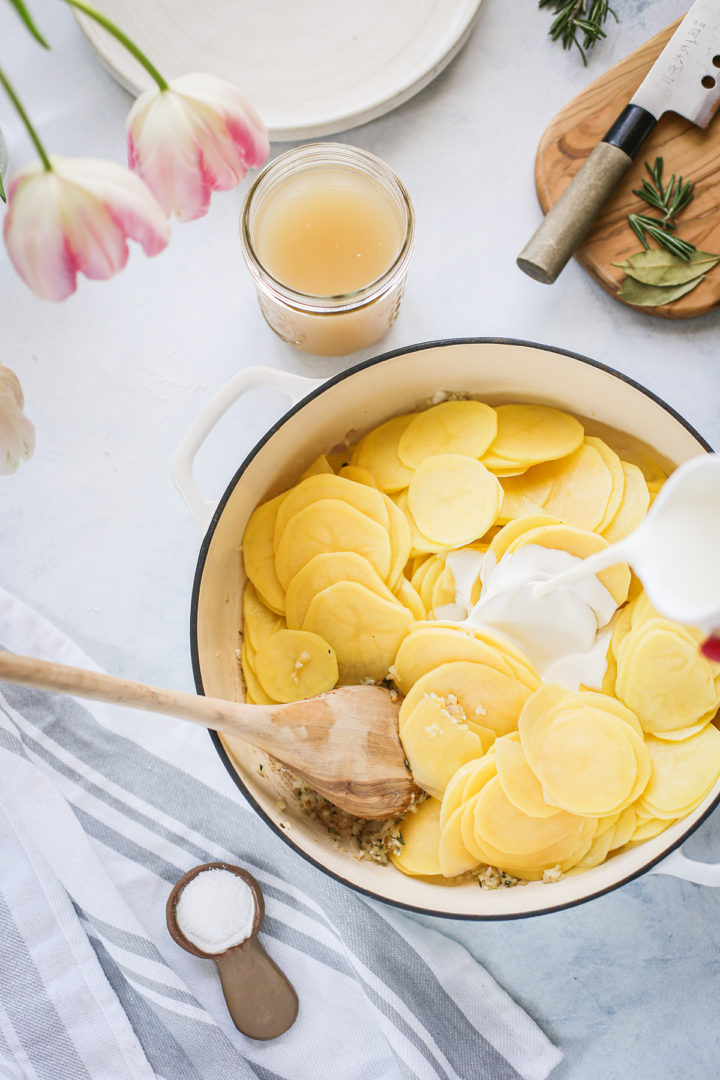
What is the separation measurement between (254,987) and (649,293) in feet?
4.66

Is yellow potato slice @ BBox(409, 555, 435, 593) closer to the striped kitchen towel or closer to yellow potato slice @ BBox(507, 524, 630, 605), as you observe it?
yellow potato slice @ BBox(507, 524, 630, 605)

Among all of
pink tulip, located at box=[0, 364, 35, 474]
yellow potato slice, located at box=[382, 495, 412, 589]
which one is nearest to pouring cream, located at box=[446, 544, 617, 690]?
yellow potato slice, located at box=[382, 495, 412, 589]

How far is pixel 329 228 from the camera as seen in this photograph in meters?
1.46

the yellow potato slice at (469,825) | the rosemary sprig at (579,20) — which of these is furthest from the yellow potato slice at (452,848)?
the rosemary sprig at (579,20)

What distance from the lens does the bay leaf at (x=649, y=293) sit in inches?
59.1

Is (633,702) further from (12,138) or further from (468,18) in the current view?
(12,138)

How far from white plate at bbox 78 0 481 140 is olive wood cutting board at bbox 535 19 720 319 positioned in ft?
0.89

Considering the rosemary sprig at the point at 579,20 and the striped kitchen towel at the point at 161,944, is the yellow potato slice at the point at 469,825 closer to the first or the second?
the striped kitchen towel at the point at 161,944

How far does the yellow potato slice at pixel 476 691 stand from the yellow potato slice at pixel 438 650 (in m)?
0.01

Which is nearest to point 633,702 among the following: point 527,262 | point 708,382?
point 708,382

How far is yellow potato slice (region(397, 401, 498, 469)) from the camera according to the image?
144 centimetres

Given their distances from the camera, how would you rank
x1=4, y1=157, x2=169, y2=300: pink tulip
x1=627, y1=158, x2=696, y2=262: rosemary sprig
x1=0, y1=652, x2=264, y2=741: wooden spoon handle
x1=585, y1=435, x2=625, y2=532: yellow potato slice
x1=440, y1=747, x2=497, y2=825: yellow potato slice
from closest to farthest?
1. x1=4, y1=157, x2=169, y2=300: pink tulip
2. x1=0, y1=652, x2=264, y2=741: wooden spoon handle
3. x1=440, y1=747, x2=497, y2=825: yellow potato slice
4. x1=585, y1=435, x2=625, y2=532: yellow potato slice
5. x1=627, y1=158, x2=696, y2=262: rosemary sprig

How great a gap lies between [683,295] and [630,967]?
1.22 m

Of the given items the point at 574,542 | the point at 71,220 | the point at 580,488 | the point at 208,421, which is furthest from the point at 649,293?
the point at 71,220
